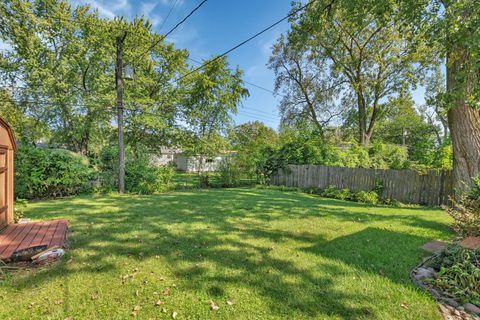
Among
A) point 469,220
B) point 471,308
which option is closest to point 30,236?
point 471,308

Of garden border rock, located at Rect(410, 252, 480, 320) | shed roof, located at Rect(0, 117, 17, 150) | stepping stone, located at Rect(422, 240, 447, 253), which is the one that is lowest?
garden border rock, located at Rect(410, 252, 480, 320)

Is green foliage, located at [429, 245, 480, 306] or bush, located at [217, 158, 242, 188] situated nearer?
green foliage, located at [429, 245, 480, 306]

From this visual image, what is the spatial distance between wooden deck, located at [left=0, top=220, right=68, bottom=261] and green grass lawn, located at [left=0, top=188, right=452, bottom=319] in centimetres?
24

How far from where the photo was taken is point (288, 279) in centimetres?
269

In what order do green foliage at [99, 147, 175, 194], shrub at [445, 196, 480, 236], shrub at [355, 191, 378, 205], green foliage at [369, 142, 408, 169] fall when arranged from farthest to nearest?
green foliage at [369, 142, 408, 169] < green foliage at [99, 147, 175, 194] < shrub at [355, 191, 378, 205] < shrub at [445, 196, 480, 236]

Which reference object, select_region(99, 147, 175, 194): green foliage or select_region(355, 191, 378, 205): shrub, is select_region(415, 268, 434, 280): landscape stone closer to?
select_region(355, 191, 378, 205): shrub

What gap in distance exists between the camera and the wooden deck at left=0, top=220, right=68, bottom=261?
3288 mm

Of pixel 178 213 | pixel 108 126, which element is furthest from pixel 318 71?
pixel 178 213

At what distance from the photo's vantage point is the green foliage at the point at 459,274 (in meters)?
2.38

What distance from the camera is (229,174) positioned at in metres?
13.0

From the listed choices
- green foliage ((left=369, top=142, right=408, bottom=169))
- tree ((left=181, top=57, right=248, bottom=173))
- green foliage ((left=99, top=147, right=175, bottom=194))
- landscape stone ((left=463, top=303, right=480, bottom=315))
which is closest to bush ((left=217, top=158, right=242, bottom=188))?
tree ((left=181, top=57, right=248, bottom=173))

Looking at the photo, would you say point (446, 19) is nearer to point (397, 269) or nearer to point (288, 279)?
point (397, 269)

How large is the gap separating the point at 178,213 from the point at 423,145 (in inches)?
431

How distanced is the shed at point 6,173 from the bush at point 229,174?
9165 mm
